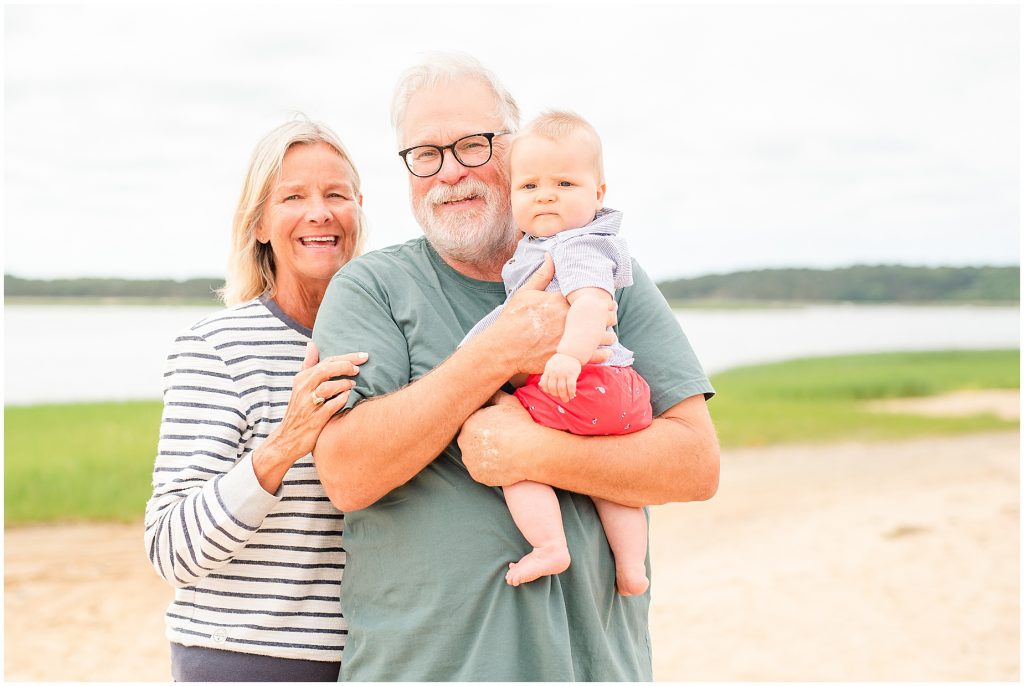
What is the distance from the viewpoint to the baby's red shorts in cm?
215

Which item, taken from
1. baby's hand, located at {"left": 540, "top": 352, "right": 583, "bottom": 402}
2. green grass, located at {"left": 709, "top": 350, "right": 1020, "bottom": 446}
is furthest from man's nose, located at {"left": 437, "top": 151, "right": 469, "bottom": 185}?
green grass, located at {"left": 709, "top": 350, "right": 1020, "bottom": 446}

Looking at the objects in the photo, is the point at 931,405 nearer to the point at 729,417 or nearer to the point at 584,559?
the point at 729,417

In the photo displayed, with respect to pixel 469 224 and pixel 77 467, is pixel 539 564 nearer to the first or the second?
pixel 469 224

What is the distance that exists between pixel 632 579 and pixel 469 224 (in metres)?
1.02

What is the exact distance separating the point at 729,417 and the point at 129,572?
11.7m

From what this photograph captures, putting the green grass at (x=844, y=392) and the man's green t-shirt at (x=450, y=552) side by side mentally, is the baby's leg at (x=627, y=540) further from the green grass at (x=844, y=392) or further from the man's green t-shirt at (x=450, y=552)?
the green grass at (x=844, y=392)

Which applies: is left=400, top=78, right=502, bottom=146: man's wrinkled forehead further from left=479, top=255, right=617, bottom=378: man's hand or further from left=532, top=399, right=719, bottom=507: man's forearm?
left=532, top=399, right=719, bottom=507: man's forearm

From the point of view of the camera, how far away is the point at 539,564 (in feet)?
6.84

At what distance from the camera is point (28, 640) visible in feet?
22.7

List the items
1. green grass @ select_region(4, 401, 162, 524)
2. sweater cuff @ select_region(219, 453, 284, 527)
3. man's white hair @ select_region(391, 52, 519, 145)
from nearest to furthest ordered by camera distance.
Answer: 1. sweater cuff @ select_region(219, 453, 284, 527)
2. man's white hair @ select_region(391, 52, 519, 145)
3. green grass @ select_region(4, 401, 162, 524)

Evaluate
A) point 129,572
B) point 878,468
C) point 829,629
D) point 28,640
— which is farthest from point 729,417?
point 28,640

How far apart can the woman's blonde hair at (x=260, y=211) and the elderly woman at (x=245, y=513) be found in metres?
0.20

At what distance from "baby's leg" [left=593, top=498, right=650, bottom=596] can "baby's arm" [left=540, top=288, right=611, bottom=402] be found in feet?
1.19

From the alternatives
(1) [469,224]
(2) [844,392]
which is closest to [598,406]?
(1) [469,224]
